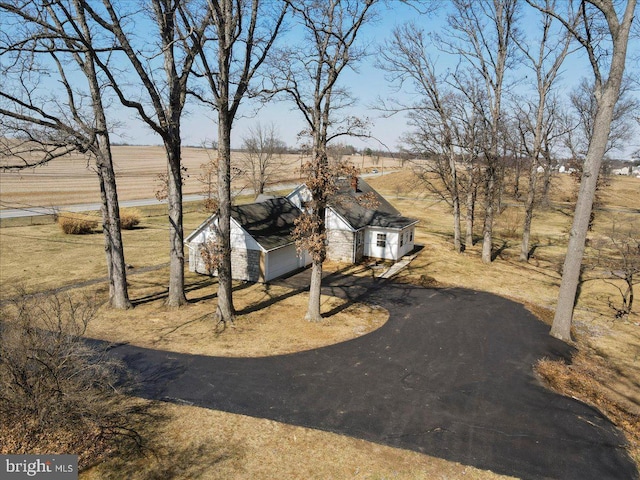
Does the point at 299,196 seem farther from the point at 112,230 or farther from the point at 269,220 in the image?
the point at 112,230

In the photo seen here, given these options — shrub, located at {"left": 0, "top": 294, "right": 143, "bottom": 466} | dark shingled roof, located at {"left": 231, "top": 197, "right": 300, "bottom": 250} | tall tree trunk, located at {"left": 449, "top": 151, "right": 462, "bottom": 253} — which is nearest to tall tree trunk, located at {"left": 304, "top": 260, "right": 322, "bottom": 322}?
dark shingled roof, located at {"left": 231, "top": 197, "right": 300, "bottom": 250}

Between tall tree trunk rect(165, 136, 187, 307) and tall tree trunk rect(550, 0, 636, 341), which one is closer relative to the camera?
tall tree trunk rect(550, 0, 636, 341)

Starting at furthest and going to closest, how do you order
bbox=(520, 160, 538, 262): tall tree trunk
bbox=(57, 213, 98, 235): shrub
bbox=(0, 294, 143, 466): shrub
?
bbox=(57, 213, 98, 235): shrub
bbox=(520, 160, 538, 262): tall tree trunk
bbox=(0, 294, 143, 466): shrub

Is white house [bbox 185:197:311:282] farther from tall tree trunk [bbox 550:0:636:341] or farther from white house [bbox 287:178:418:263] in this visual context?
tall tree trunk [bbox 550:0:636:341]

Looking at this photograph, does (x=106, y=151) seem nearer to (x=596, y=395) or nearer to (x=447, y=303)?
(x=447, y=303)

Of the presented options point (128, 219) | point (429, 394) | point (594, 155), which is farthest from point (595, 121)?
point (128, 219)

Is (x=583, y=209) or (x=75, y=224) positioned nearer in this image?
(x=583, y=209)
